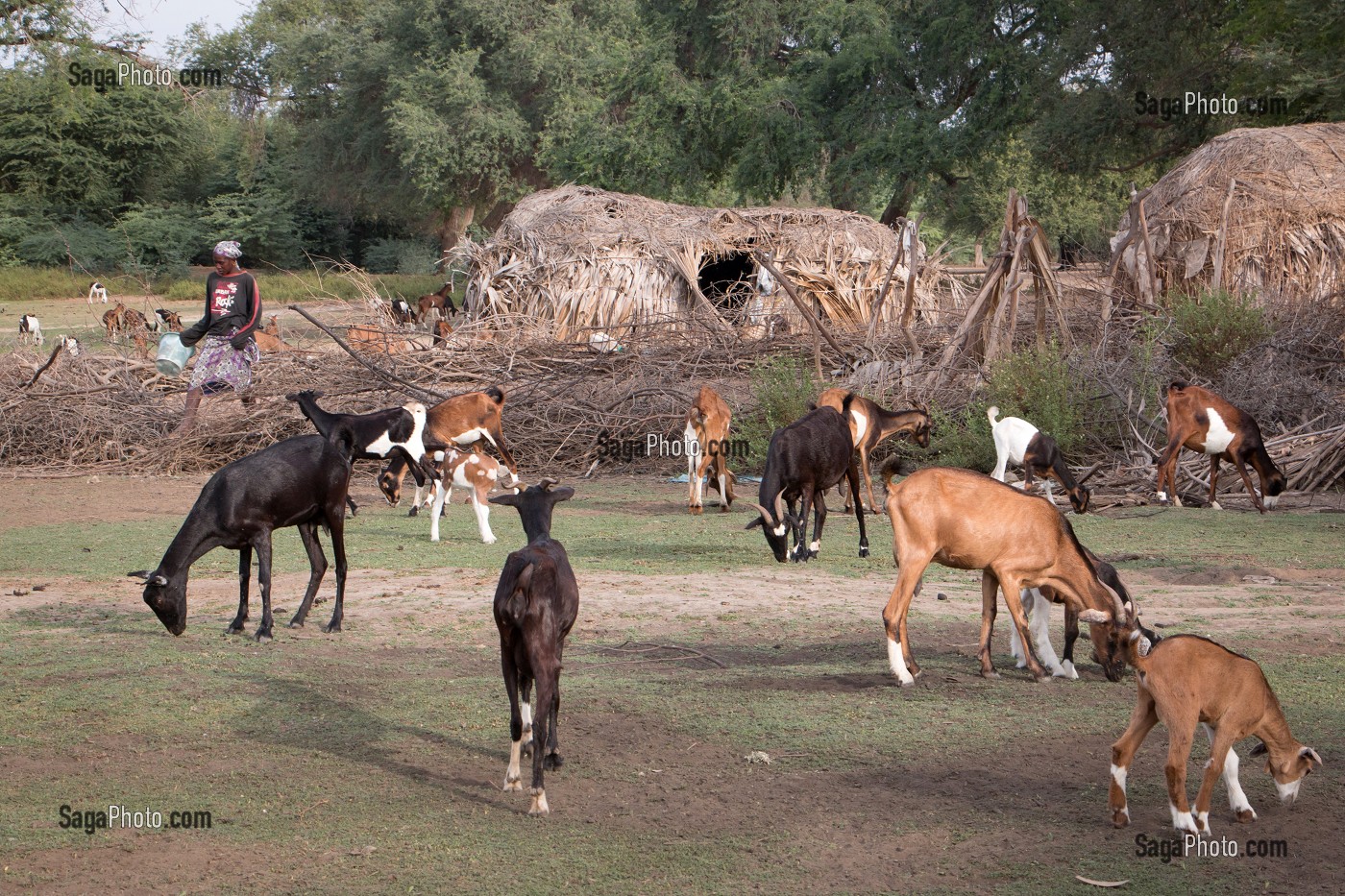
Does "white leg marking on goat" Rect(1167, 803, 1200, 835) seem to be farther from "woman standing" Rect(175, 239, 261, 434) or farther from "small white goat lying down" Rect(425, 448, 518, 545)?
"woman standing" Rect(175, 239, 261, 434)

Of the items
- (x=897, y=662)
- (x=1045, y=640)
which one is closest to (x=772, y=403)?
(x=1045, y=640)

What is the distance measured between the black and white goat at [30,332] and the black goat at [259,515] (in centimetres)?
2273

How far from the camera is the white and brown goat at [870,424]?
13.8 m

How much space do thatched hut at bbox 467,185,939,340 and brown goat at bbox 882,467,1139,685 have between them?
1499cm

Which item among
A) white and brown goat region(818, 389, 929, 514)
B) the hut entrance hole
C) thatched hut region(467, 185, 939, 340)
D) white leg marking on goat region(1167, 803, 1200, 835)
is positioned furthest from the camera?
the hut entrance hole

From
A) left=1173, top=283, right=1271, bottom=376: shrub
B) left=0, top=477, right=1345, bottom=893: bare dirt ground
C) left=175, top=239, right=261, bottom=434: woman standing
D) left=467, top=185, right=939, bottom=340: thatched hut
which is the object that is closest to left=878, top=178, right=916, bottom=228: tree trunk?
left=467, top=185, right=939, bottom=340: thatched hut

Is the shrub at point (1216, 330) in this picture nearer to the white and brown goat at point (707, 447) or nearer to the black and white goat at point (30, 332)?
the white and brown goat at point (707, 447)

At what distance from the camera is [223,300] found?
15.1 meters

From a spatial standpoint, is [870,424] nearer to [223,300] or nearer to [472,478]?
[472,478]

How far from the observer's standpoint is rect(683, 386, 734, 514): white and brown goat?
14453 millimetres

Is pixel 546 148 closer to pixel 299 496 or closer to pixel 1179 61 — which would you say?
pixel 1179 61

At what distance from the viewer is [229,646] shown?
27.9 feet

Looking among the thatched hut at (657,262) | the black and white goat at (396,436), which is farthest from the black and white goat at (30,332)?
the black and white goat at (396,436)

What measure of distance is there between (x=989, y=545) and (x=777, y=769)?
75.4 inches
